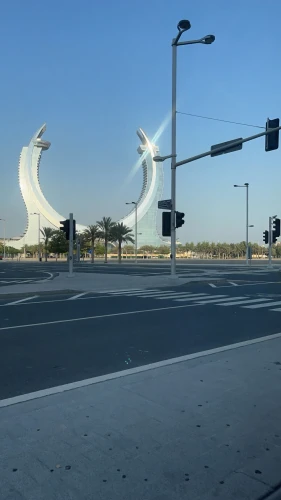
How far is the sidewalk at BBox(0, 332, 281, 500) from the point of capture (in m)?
3.02

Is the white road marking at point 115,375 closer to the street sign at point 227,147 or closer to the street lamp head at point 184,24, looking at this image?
the street sign at point 227,147

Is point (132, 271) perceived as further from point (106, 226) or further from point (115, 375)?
point (106, 226)

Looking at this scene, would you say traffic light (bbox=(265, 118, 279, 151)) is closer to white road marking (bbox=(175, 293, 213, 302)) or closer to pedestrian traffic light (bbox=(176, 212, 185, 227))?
white road marking (bbox=(175, 293, 213, 302))

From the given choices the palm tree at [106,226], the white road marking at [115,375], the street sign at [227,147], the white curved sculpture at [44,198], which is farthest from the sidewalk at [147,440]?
the white curved sculpture at [44,198]

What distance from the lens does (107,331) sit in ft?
30.3

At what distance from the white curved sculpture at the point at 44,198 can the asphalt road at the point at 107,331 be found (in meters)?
130

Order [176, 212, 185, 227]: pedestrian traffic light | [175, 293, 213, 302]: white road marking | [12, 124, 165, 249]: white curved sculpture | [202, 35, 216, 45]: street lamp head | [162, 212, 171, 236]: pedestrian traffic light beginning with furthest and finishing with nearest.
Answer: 1. [12, 124, 165, 249]: white curved sculpture
2. [162, 212, 171, 236]: pedestrian traffic light
3. [176, 212, 185, 227]: pedestrian traffic light
4. [202, 35, 216, 45]: street lamp head
5. [175, 293, 213, 302]: white road marking

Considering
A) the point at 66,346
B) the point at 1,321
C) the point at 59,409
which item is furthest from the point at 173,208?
the point at 59,409

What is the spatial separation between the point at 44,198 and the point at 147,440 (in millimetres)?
151395

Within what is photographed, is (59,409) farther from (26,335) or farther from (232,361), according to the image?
(26,335)

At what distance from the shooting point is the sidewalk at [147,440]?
3021 millimetres

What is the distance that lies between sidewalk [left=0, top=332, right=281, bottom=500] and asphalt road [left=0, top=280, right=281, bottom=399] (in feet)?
3.23

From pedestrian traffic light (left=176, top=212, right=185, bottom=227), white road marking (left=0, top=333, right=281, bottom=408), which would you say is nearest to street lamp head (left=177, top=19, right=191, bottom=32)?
pedestrian traffic light (left=176, top=212, right=185, bottom=227)

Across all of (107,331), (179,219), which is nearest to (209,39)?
(179,219)
